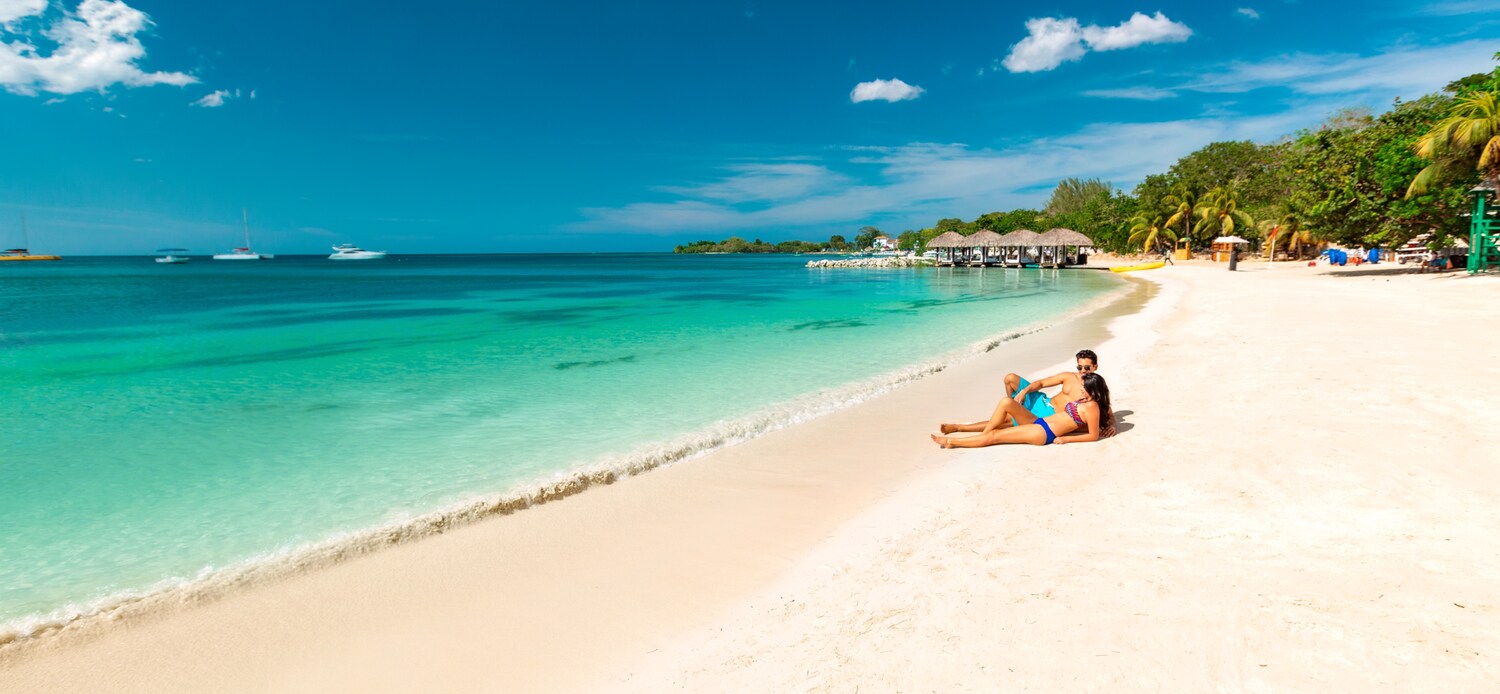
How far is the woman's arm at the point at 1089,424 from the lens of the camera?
5172 millimetres

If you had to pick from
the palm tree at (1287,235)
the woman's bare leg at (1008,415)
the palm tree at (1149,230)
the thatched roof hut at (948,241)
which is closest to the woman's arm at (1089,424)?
the woman's bare leg at (1008,415)

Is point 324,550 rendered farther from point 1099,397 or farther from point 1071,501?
point 1099,397

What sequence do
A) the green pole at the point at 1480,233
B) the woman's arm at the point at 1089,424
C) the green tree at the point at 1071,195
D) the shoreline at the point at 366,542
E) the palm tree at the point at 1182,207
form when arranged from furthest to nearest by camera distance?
the green tree at the point at 1071,195, the palm tree at the point at 1182,207, the green pole at the point at 1480,233, the woman's arm at the point at 1089,424, the shoreline at the point at 366,542

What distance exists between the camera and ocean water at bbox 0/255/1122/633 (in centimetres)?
430

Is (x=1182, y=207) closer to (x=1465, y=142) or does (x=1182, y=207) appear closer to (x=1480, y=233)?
(x=1480, y=233)

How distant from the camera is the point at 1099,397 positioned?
5.24 metres

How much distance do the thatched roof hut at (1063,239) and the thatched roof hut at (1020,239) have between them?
16.0 inches

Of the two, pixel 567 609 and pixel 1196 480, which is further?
pixel 1196 480

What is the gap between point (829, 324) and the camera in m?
17.3

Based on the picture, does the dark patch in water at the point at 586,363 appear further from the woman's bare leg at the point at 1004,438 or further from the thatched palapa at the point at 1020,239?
the thatched palapa at the point at 1020,239

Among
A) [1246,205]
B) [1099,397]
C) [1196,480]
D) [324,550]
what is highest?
[1246,205]

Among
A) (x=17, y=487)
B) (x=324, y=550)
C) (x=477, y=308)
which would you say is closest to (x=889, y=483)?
(x=324, y=550)

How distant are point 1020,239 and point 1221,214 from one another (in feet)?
42.2

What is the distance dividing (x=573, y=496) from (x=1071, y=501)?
346cm
